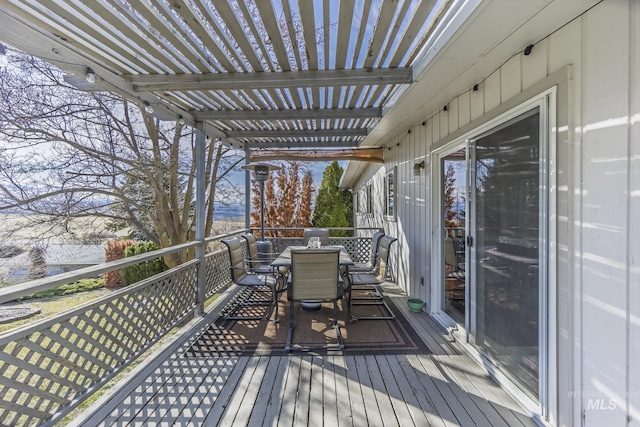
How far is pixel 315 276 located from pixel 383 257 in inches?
49.6

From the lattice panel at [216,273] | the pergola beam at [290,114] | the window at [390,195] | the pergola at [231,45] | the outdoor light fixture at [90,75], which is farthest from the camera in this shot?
the window at [390,195]

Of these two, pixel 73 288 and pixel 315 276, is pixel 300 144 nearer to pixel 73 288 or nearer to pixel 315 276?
pixel 315 276

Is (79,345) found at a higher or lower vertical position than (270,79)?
lower

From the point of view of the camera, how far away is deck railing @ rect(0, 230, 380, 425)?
1.78 meters

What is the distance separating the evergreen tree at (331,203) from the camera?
43.9 ft

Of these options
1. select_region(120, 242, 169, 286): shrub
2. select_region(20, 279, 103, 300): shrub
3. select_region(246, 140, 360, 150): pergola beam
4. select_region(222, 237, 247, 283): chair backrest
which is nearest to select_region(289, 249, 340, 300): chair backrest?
select_region(222, 237, 247, 283): chair backrest

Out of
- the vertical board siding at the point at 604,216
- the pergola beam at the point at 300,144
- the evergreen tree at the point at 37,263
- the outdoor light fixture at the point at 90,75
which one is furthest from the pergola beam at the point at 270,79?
the evergreen tree at the point at 37,263

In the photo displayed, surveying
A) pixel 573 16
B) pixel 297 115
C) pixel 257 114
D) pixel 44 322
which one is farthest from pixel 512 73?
pixel 44 322

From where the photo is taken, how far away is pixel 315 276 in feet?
10.8

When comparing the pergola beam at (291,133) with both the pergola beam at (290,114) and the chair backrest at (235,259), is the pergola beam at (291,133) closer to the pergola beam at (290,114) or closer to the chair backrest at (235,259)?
the pergola beam at (290,114)

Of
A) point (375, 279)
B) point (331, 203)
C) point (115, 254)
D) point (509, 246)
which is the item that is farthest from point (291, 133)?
point (331, 203)

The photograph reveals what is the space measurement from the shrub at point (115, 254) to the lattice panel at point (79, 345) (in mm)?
6905

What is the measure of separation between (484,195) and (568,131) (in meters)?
0.96

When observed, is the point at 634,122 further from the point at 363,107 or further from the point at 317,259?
the point at 363,107
